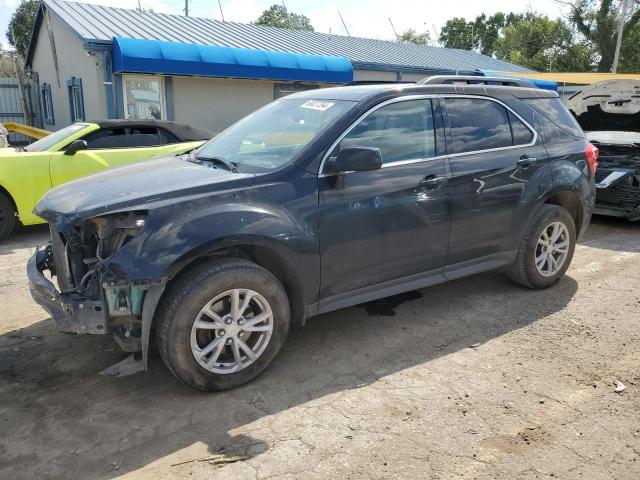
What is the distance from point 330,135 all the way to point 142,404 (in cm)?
211

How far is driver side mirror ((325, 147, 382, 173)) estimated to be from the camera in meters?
3.48

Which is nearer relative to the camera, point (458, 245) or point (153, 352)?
point (153, 352)

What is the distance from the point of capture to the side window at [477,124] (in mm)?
4270

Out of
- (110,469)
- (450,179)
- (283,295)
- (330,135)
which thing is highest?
(330,135)

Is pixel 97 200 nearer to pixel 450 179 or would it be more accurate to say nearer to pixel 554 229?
pixel 450 179

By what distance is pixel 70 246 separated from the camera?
324cm

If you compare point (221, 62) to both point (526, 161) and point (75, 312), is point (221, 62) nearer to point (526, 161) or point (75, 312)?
point (526, 161)

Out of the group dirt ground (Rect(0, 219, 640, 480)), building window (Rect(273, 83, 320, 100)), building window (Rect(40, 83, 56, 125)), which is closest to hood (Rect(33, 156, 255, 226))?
dirt ground (Rect(0, 219, 640, 480))

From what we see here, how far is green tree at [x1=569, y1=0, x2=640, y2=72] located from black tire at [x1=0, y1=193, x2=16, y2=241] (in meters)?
Result: 42.1

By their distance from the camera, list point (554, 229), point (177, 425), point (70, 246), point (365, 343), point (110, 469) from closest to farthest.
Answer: point (110, 469) < point (177, 425) < point (70, 246) < point (365, 343) < point (554, 229)

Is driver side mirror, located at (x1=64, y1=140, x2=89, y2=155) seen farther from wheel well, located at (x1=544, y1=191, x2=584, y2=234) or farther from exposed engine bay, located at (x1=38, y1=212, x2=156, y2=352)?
wheel well, located at (x1=544, y1=191, x2=584, y2=234)

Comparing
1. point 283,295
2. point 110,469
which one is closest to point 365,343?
point 283,295

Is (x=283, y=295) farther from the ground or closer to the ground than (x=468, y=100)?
closer to the ground

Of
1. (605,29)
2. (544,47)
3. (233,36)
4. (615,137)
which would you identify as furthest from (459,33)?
(615,137)
